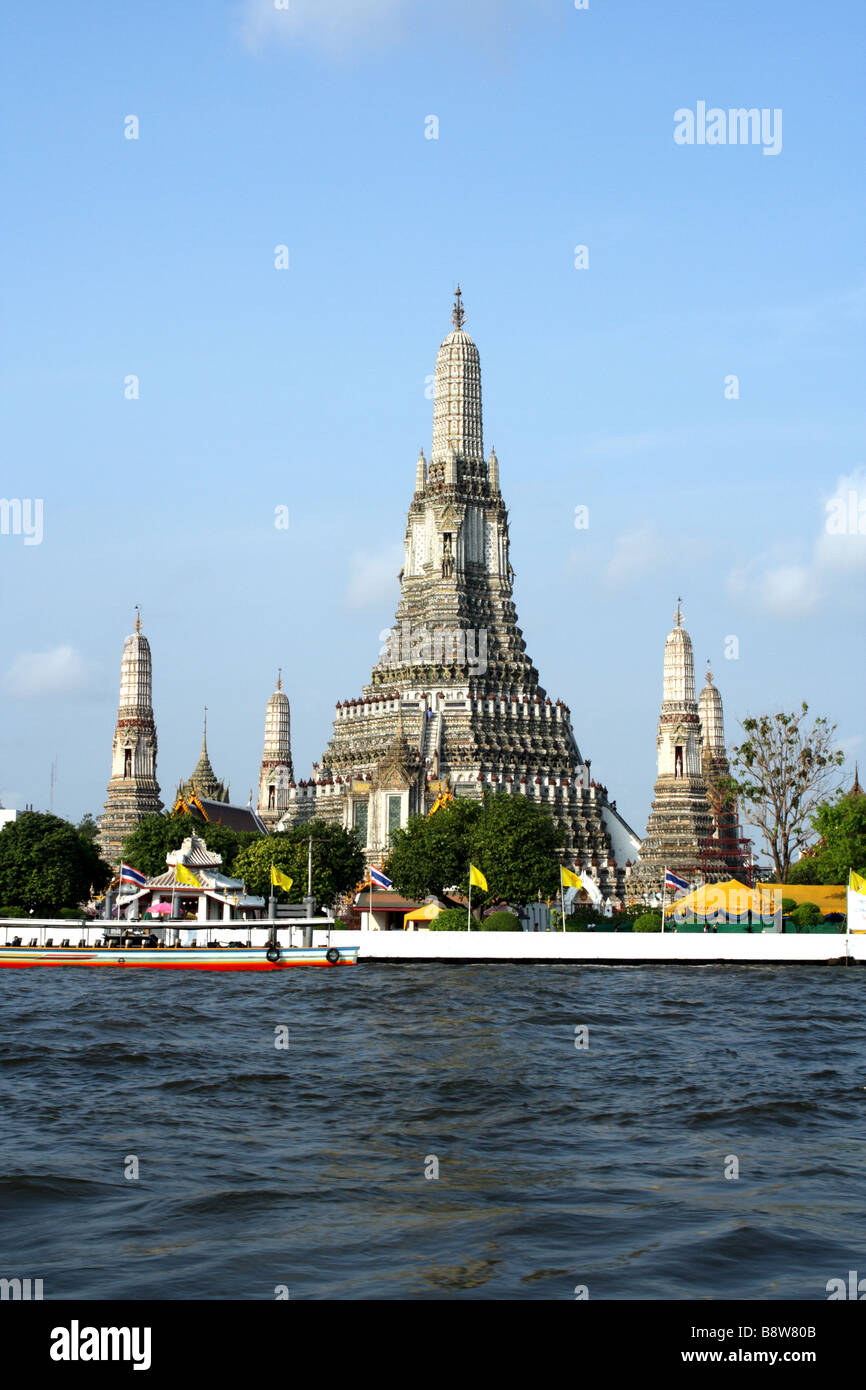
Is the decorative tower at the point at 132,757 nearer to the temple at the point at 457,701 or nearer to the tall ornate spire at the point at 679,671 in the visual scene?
the temple at the point at 457,701

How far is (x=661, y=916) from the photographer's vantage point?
8206cm

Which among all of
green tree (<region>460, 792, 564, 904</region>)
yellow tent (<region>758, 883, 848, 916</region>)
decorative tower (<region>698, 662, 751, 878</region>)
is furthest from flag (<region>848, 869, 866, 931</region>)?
decorative tower (<region>698, 662, 751, 878</region>)

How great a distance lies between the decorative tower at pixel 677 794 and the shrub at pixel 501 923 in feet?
113

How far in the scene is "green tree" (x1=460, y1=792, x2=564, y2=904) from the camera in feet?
282

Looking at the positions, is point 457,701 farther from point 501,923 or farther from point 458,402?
point 501,923

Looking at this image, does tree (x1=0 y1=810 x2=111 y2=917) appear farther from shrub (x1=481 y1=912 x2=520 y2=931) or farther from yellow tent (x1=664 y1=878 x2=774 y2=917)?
yellow tent (x1=664 y1=878 x2=774 y2=917)

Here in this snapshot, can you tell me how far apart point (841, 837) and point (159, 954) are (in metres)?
38.6

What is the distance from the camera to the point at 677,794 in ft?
400

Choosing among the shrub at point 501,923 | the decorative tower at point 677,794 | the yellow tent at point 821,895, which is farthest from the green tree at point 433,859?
the decorative tower at point 677,794

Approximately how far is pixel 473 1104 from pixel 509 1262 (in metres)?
12.0

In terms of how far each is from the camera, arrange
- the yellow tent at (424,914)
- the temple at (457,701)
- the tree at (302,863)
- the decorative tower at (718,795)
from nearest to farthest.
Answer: the yellow tent at (424,914), the tree at (302,863), the temple at (457,701), the decorative tower at (718,795)

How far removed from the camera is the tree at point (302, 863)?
94375mm

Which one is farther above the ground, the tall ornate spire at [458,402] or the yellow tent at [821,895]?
the tall ornate spire at [458,402]
